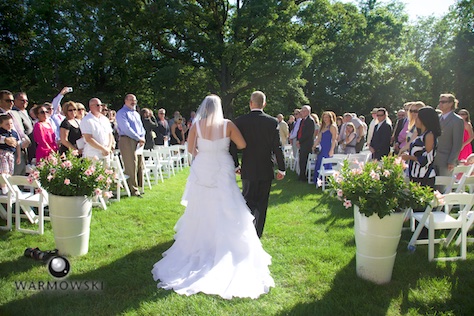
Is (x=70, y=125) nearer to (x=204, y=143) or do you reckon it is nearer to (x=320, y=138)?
(x=204, y=143)

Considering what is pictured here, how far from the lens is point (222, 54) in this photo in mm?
20062

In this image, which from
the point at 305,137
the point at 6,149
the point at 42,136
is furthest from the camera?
the point at 305,137

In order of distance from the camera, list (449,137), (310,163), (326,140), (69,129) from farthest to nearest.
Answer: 1. (310,163)
2. (326,140)
3. (69,129)
4. (449,137)

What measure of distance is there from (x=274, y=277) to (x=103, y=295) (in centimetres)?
183

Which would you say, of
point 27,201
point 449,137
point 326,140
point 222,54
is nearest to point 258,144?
point 449,137

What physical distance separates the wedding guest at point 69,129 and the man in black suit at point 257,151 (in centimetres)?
351

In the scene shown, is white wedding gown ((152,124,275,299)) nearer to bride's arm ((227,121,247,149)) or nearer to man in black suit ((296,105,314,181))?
bride's arm ((227,121,247,149))

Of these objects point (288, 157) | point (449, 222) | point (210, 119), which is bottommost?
point (288, 157)

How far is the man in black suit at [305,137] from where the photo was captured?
30.5 feet

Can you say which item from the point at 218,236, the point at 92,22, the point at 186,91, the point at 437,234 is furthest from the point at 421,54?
the point at 218,236

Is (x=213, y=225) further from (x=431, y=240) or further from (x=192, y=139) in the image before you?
(x=431, y=240)

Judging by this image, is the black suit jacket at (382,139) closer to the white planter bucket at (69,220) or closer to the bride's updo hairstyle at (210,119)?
the bride's updo hairstyle at (210,119)

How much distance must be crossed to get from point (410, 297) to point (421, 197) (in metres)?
1.01

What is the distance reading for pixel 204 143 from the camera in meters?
4.16
